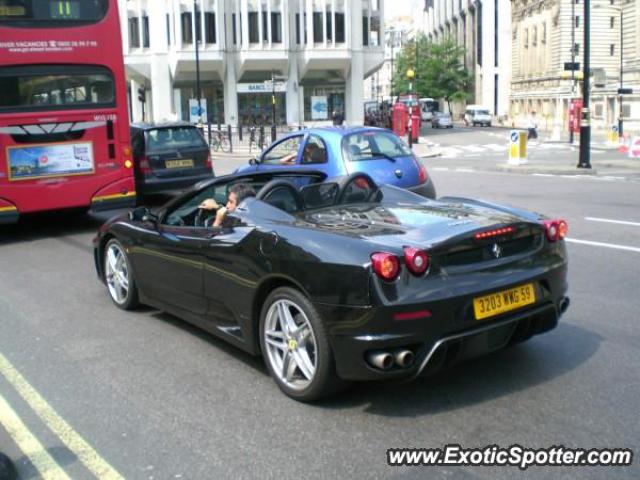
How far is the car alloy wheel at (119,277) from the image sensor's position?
680 cm

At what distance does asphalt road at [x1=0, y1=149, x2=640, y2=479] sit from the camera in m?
3.87

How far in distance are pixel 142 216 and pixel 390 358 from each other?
10.6 feet

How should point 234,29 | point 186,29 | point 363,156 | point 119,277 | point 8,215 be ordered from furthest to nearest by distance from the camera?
1. point 234,29
2. point 186,29
3. point 363,156
4. point 8,215
5. point 119,277

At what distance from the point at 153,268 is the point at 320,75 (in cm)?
5565

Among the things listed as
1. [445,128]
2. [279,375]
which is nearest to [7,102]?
[279,375]

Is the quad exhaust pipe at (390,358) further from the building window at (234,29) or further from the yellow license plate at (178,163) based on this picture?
the building window at (234,29)

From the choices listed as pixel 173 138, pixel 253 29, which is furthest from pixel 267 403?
pixel 253 29

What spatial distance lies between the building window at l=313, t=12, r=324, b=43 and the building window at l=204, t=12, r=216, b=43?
24.7 ft

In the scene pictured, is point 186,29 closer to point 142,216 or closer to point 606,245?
point 606,245

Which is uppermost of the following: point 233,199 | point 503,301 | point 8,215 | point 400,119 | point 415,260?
point 400,119

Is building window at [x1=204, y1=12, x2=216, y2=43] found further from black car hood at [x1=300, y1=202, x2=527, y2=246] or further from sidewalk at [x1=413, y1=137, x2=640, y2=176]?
black car hood at [x1=300, y1=202, x2=527, y2=246]

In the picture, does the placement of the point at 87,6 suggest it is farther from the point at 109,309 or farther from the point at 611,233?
the point at 611,233

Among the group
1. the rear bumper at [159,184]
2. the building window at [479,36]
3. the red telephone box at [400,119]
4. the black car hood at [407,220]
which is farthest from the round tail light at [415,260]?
the building window at [479,36]

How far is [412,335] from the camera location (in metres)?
4.12
